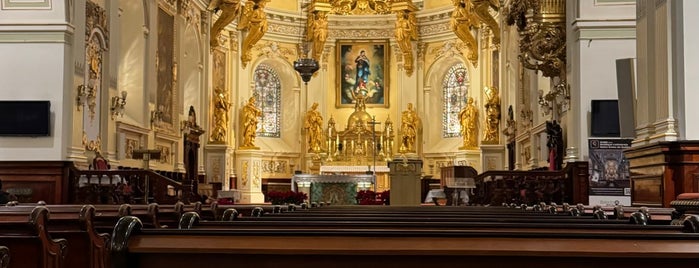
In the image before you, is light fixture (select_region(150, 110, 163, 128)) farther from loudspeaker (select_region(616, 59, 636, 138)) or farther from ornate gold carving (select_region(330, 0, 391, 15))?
loudspeaker (select_region(616, 59, 636, 138))

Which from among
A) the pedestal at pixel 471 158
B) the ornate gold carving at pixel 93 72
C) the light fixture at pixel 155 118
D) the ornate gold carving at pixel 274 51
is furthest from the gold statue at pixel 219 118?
the ornate gold carving at pixel 93 72

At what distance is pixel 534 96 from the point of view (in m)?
19.0

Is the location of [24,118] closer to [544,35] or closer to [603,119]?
[544,35]

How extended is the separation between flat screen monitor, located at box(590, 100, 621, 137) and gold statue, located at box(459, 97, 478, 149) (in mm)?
13013

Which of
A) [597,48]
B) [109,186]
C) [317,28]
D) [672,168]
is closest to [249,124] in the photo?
[317,28]

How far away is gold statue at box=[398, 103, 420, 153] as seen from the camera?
28453mm

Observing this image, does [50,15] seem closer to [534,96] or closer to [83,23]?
[83,23]

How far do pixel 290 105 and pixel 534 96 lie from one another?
11.9 meters

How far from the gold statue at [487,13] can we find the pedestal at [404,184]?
8.86m

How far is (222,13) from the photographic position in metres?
24.2

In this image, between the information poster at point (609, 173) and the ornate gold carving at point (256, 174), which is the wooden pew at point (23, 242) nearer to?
the information poster at point (609, 173)

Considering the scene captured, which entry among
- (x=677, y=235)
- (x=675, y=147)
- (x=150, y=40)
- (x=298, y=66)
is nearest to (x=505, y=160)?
(x=298, y=66)

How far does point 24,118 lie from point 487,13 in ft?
45.4

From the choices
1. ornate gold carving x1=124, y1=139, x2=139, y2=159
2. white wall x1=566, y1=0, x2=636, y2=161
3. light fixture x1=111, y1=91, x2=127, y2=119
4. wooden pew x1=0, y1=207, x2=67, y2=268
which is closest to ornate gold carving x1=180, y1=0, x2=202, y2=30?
ornate gold carving x1=124, y1=139, x2=139, y2=159
